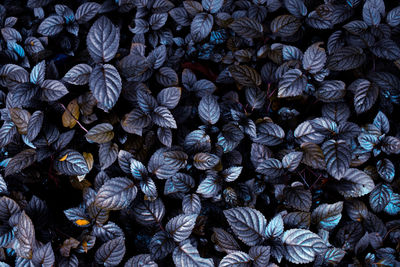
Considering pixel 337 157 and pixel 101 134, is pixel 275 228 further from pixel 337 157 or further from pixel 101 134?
pixel 101 134

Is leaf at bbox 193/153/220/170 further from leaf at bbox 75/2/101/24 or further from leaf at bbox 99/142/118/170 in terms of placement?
leaf at bbox 75/2/101/24

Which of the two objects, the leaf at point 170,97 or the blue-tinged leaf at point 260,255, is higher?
the leaf at point 170,97

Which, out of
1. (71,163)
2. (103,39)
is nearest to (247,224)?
(71,163)

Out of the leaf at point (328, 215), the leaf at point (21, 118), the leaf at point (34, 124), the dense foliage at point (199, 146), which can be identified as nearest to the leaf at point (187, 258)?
the dense foliage at point (199, 146)

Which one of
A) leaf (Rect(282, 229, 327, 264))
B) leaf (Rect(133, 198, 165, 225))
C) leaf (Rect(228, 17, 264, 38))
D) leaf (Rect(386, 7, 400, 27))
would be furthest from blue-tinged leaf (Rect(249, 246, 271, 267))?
leaf (Rect(386, 7, 400, 27))

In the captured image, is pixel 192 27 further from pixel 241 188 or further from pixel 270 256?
pixel 270 256

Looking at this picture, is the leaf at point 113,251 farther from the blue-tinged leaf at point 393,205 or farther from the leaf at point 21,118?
the blue-tinged leaf at point 393,205
